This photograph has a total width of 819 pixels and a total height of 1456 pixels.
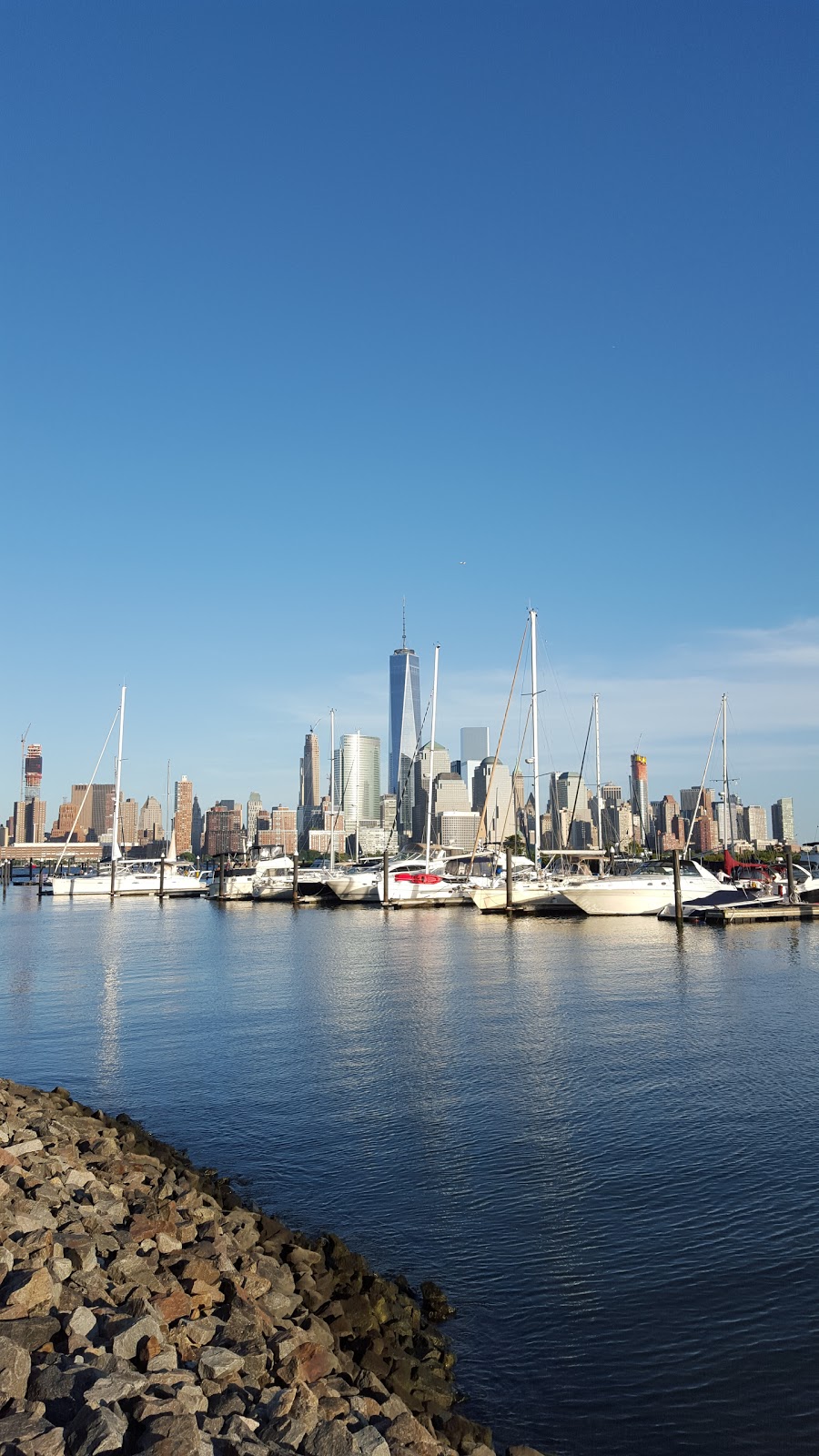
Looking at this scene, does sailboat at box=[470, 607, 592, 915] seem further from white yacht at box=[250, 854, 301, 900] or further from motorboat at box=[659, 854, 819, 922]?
white yacht at box=[250, 854, 301, 900]

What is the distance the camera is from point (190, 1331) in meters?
10.1

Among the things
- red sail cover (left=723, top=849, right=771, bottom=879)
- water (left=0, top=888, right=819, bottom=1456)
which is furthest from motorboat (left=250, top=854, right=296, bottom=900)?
water (left=0, top=888, right=819, bottom=1456)

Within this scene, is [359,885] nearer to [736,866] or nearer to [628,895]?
[628,895]

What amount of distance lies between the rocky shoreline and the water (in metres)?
1.32

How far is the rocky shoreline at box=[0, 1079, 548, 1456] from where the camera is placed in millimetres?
7996

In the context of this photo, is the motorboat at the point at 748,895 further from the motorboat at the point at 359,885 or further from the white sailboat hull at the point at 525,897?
the motorboat at the point at 359,885

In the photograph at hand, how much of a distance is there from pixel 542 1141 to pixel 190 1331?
39.7 feet

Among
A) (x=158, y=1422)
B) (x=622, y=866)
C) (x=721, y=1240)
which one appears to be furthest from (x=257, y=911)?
(x=158, y=1422)

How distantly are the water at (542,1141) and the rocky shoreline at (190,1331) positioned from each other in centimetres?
132

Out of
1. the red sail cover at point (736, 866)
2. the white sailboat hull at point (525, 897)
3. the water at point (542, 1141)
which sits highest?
the red sail cover at point (736, 866)

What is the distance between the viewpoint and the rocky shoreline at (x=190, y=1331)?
7996 mm

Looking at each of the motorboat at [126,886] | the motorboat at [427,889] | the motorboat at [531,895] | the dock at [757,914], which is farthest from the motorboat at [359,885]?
the dock at [757,914]

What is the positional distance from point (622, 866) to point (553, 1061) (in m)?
93.1

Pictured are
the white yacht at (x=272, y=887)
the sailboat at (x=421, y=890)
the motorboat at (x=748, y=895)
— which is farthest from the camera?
the white yacht at (x=272, y=887)
